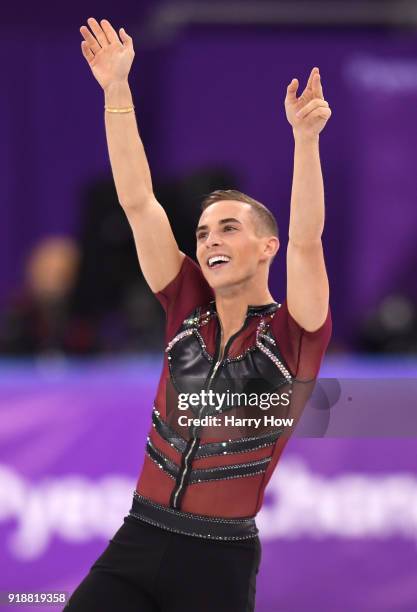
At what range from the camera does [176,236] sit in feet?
14.2

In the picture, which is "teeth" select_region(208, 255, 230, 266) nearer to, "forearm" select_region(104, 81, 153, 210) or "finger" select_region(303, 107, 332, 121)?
"forearm" select_region(104, 81, 153, 210)

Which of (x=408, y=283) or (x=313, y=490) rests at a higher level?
(x=408, y=283)

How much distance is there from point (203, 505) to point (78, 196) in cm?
547

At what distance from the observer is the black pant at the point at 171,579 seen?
3625 mm

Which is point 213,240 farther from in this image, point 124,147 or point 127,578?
point 127,578

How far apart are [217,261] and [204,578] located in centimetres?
103

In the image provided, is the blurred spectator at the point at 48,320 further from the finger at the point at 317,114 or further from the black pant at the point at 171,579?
the finger at the point at 317,114

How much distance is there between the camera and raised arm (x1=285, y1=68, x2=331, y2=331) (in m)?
3.49

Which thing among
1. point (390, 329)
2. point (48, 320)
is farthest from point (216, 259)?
point (48, 320)

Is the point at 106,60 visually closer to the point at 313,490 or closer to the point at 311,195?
the point at 311,195

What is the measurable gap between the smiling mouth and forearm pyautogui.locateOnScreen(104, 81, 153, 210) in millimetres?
322

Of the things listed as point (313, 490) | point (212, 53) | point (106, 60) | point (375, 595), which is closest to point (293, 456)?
point (313, 490)

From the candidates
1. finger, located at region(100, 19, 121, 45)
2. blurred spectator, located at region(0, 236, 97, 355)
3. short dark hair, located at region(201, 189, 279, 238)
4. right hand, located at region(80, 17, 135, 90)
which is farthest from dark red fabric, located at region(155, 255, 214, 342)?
blurred spectator, located at region(0, 236, 97, 355)

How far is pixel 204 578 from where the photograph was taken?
3.63 m
